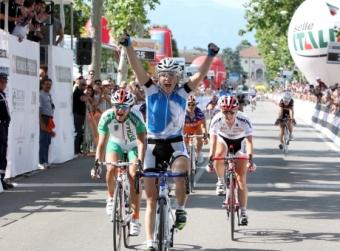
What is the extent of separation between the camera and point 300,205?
1460 centimetres

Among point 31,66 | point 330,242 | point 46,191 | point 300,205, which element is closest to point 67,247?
point 330,242

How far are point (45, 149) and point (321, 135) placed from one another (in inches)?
712

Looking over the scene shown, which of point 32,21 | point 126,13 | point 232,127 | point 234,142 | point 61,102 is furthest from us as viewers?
point 126,13

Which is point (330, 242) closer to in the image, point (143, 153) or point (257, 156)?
point (143, 153)

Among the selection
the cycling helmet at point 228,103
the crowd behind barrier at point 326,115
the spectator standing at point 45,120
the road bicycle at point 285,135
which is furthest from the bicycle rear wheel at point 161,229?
the crowd behind barrier at point 326,115

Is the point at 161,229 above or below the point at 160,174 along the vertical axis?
below

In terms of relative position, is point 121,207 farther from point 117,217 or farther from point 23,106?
point 23,106

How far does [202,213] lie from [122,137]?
3.24m

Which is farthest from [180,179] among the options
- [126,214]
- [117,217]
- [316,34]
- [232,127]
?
[316,34]

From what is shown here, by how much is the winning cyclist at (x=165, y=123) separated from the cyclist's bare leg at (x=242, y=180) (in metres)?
2.31

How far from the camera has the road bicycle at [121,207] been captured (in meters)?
9.81

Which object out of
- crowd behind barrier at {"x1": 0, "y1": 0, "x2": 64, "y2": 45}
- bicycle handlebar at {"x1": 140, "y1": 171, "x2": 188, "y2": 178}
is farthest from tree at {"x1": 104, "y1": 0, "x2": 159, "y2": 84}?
bicycle handlebar at {"x1": 140, "y1": 171, "x2": 188, "y2": 178}

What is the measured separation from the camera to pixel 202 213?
1358 cm

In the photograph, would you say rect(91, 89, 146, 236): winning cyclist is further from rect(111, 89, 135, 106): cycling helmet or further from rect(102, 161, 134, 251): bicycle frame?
rect(102, 161, 134, 251): bicycle frame
